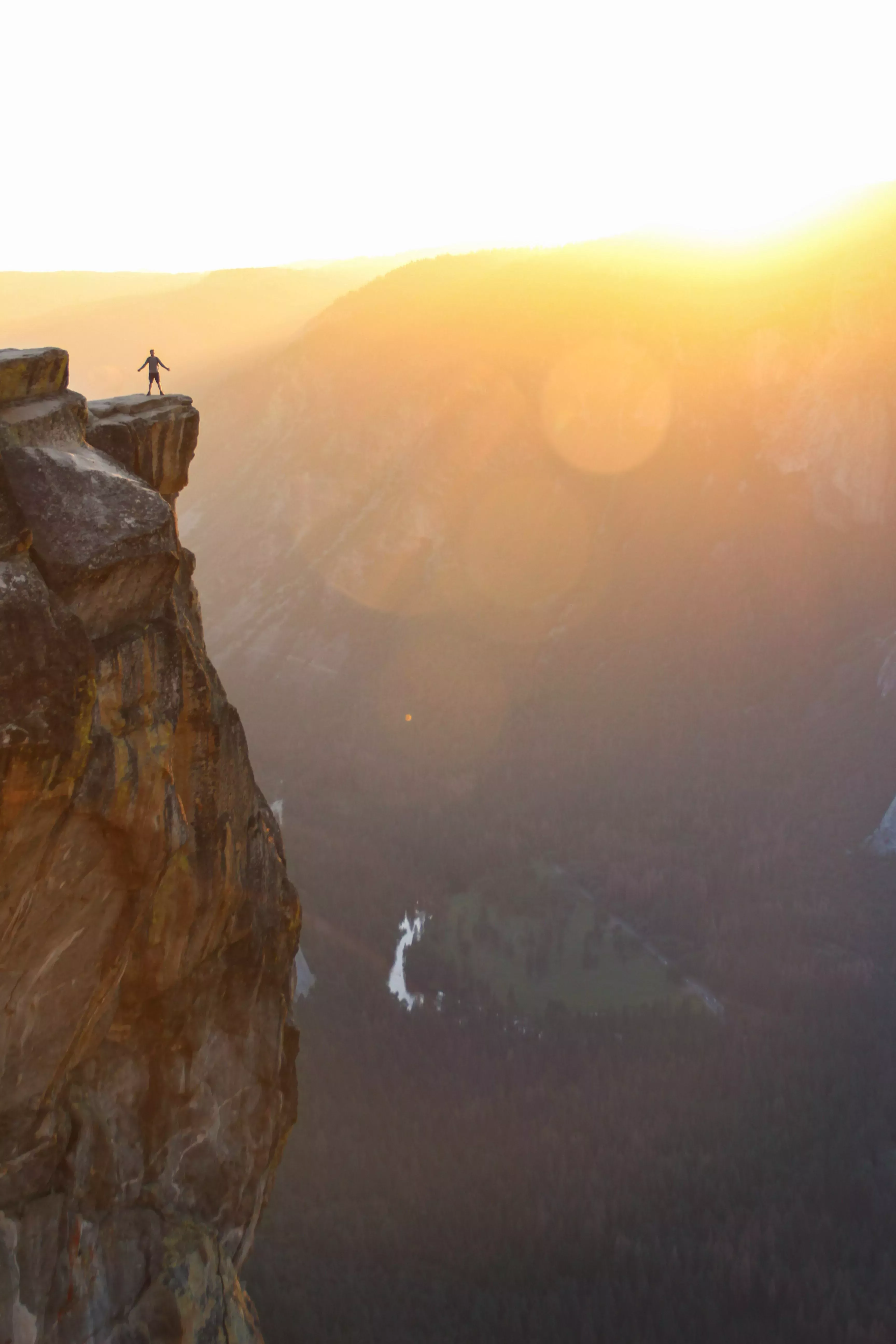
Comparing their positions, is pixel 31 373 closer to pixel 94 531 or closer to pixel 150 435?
pixel 150 435

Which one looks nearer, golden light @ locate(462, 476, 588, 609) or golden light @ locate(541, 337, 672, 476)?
golden light @ locate(462, 476, 588, 609)

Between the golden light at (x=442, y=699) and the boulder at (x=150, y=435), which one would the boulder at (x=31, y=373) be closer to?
the boulder at (x=150, y=435)

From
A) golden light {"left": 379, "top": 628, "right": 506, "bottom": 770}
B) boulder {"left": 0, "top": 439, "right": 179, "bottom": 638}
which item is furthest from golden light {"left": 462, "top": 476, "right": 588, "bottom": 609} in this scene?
boulder {"left": 0, "top": 439, "right": 179, "bottom": 638}

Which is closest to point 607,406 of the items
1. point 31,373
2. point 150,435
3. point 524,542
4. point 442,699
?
point 524,542

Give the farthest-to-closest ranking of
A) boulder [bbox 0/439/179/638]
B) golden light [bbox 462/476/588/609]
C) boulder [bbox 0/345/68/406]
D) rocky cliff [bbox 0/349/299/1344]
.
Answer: golden light [bbox 462/476/588/609] < boulder [bbox 0/345/68/406] < boulder [bbox 0/439/179/638] < rocky cliff [bbox 0/349/299/1344]

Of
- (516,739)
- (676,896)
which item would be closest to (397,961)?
(676,896)

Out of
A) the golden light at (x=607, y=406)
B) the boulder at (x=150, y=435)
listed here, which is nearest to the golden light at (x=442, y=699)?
the golden light at (x=607, y=406)

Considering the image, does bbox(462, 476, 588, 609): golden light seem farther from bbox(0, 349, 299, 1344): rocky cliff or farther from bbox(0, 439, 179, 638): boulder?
bbox(0, 439, 179, 638): boulder
